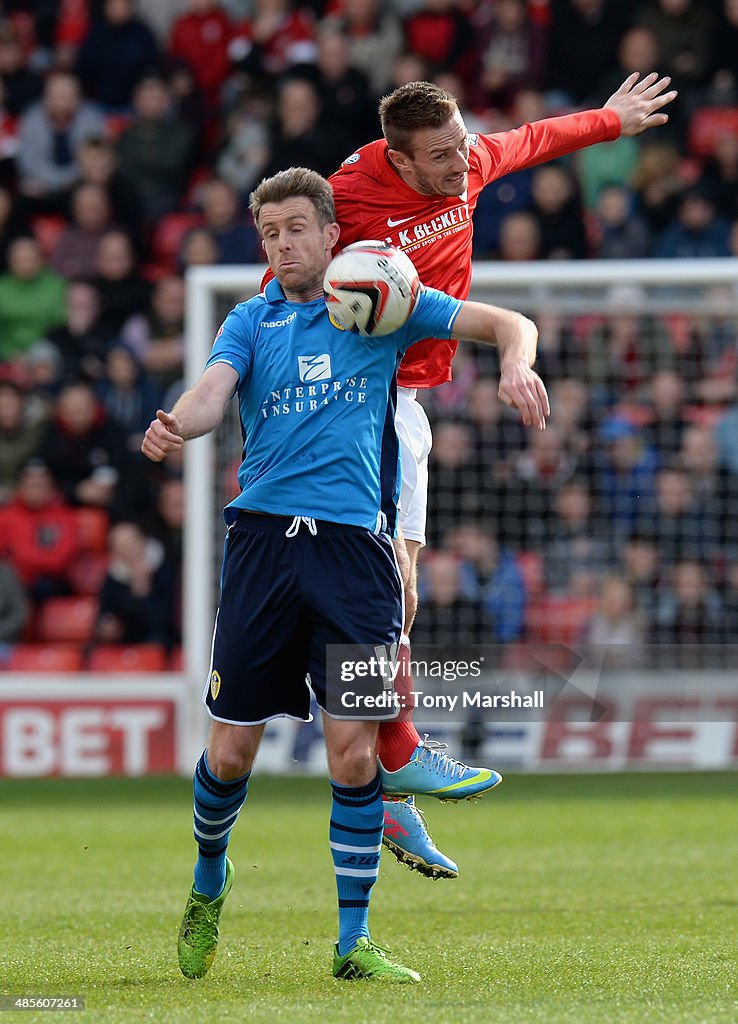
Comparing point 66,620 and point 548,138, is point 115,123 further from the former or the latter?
point 548,138

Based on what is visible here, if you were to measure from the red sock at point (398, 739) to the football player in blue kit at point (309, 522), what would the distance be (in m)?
0.31

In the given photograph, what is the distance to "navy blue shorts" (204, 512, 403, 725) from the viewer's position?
4.98m

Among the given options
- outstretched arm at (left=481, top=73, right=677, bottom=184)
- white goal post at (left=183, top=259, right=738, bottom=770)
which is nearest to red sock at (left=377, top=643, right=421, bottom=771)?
outstretched arm at (left=481, top=73, right=677, bottom=184)

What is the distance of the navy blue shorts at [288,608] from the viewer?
4.98 metres

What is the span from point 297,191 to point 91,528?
28.2 feet

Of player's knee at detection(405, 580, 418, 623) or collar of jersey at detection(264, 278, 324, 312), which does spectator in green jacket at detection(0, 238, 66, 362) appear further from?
collar of jersey at detection(264, 278, 324, 312)

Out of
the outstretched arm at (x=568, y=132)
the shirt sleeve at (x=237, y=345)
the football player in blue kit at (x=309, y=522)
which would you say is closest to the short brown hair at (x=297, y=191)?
the football player in blue kit at (x=309, y=522)

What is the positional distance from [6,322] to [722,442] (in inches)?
255

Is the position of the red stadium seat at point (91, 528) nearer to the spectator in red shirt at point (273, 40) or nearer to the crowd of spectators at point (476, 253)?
the crowd of spectators at point (476, 253)

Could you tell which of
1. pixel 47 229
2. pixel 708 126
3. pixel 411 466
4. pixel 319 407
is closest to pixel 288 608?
pixel 319 407

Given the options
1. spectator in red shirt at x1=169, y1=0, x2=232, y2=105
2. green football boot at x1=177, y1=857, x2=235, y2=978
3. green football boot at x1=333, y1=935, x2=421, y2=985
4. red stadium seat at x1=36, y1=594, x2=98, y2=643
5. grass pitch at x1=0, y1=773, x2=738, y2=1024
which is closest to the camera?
grass pitch at x1=0, y1=773, x2=738, y2=1024

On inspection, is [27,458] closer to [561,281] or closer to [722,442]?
[561,281]

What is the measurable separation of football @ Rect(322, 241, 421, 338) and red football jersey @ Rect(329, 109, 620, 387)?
0.80 meters

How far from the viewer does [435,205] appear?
591 cm
